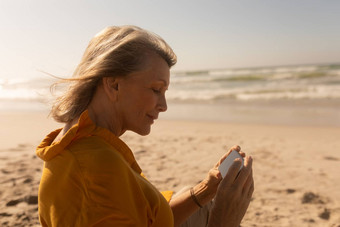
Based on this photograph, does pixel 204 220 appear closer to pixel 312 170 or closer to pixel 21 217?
pixel 21 217

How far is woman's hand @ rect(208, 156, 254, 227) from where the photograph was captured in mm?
1462

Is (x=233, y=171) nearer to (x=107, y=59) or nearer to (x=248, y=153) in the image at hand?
(x=107, y=59)

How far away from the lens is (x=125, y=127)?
146 cm

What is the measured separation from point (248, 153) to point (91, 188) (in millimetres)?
4486

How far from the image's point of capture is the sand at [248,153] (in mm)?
3277

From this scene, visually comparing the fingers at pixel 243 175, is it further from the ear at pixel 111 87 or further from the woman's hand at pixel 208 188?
the ear at pixel 111 87

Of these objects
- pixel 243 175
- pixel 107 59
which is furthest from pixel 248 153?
pixel 107 59

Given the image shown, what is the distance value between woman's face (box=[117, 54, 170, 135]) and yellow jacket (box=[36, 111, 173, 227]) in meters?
0.20

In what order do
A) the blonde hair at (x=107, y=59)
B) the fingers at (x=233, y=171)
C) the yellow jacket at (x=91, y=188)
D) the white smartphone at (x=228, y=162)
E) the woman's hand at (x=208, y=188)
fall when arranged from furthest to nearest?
1. the woman's hand at (x=208, y=188)
2. the white smartphone at (x=228, y=162)
3. the fingers at (x=233, y=171)
4. the blonde hair at (x=107, y=59)
5. the yellow jacket at (x=91, y=188)

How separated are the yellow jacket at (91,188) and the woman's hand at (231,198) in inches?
13.4

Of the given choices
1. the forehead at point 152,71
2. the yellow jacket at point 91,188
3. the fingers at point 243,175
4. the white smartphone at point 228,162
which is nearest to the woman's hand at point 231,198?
the fingers at point 243,175

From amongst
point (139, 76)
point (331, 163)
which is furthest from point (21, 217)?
point (331, 163)

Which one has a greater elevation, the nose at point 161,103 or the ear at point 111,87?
the ear at point 111,87

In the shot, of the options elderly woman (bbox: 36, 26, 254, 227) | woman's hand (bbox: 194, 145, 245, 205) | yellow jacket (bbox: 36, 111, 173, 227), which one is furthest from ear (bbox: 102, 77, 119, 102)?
woman's hand (bbox: 194, 145, 245, 205)
